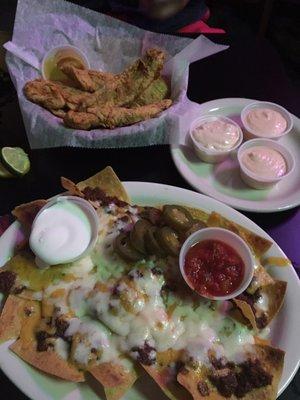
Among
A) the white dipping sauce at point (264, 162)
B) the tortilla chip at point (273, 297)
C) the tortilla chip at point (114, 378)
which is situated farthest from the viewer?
the white dipping sauce at point (264, 162)

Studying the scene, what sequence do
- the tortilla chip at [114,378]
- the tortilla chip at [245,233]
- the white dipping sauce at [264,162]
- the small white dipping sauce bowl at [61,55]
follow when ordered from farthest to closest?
the small white dipping sauce bowl at [61,55] → the white dipping sauce at [264,162] → the tortilla chip at [245,233] → the tortilla chip at [114,378]

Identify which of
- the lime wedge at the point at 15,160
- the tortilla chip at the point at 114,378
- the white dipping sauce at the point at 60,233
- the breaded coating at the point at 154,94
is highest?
the breaded coating at the point at 154,94

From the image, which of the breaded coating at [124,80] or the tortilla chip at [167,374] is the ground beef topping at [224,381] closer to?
the tortilla chip at [167,374]

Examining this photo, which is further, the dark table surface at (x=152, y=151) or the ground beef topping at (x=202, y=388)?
the dark table surface at (x=152, y=151)

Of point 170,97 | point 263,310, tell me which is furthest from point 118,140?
point 263,310

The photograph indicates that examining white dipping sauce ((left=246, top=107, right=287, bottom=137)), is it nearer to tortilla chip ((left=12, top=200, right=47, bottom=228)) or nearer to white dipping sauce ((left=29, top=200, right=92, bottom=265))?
white dipping sauce ((left=29, top=200, right=92, bottom=265))

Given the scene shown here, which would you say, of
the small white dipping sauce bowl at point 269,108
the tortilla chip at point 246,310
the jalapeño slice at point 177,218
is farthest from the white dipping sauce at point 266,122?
the tortilla chip at point 246,310

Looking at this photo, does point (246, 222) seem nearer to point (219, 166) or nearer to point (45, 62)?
point (219, 166)
